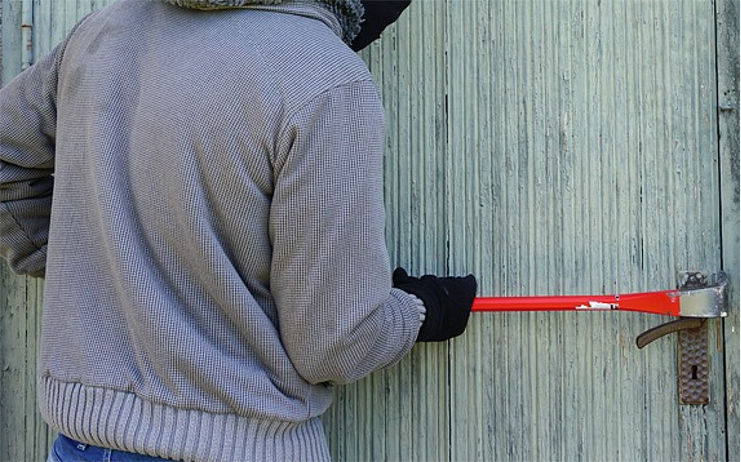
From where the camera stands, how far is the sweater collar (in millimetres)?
1498

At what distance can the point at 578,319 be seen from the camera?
6.09 ft

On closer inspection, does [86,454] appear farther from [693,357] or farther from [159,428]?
[693,357]

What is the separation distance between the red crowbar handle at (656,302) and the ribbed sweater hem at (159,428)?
563mm

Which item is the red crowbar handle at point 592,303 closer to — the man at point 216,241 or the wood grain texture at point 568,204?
the wood grain texture at point 568,204

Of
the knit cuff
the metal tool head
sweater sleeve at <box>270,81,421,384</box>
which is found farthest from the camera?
the metal tool head

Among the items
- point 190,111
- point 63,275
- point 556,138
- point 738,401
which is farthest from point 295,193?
point 738,401

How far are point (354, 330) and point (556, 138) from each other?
643 millimetres

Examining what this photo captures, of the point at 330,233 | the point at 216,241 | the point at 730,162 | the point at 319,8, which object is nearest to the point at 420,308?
the point at 330,233

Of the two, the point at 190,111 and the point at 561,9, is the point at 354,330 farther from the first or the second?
the point at 561,9

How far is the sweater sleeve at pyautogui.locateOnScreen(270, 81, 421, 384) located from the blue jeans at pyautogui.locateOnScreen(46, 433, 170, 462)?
0.28m

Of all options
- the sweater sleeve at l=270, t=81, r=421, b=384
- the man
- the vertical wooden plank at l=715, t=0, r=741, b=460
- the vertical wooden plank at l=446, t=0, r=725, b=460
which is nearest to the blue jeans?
the man

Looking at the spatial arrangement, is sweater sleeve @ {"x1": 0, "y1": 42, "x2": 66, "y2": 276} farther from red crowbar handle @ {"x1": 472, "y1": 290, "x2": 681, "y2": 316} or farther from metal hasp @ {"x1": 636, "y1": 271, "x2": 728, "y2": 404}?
metal hasp @ {"x1": 636, "y1": 271, "x2": 728, "y2": 404}

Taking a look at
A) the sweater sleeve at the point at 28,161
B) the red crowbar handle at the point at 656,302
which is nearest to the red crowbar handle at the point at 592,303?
the red crowbar handle at the point at 656,302

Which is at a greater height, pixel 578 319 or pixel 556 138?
pixel 556 138
